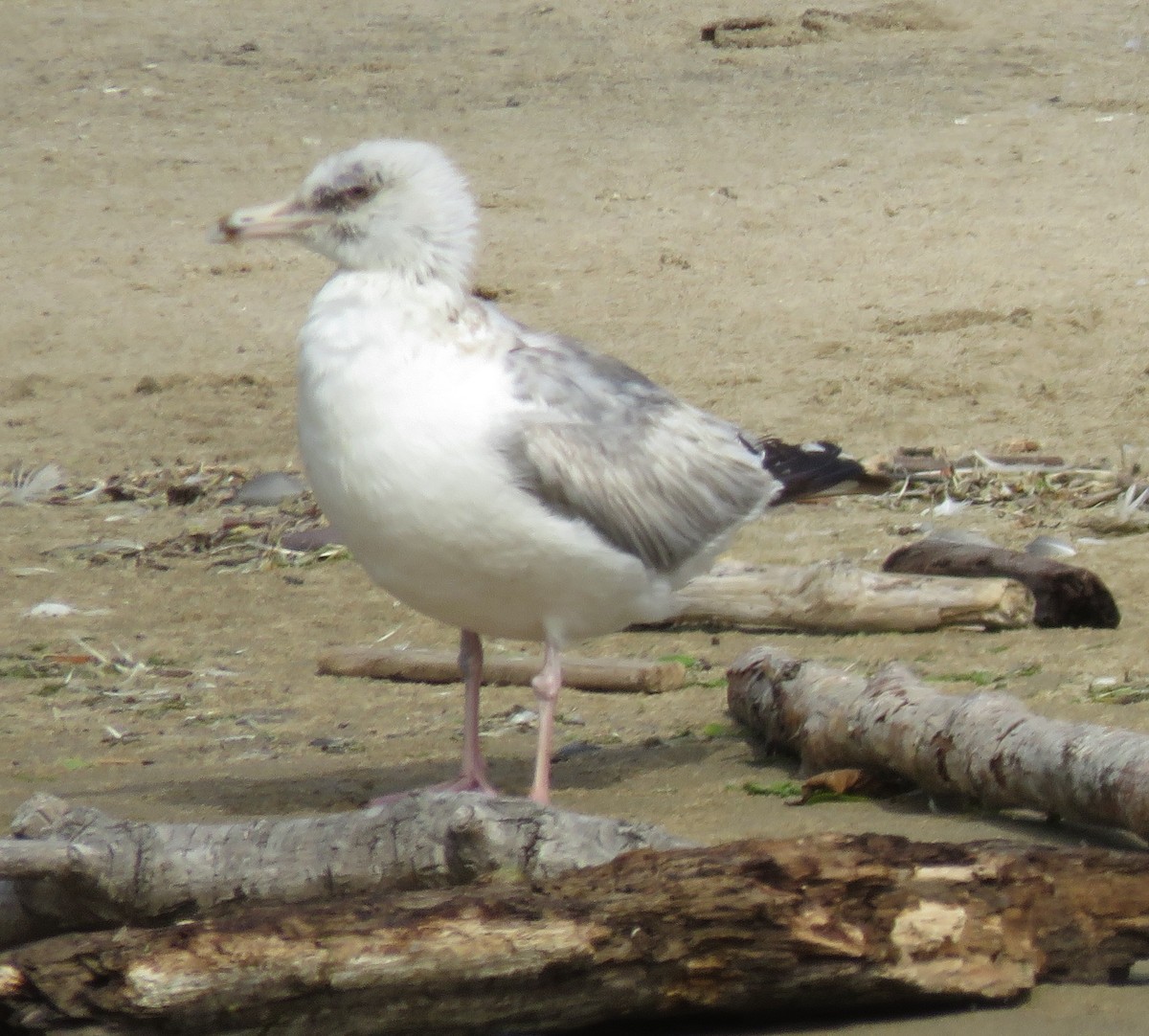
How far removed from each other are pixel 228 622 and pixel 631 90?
8190 mm

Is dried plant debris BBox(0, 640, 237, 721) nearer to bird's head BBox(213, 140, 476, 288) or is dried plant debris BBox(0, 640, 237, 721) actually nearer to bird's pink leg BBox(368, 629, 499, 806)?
bird's pink leg BBox(368, 629, 499, 806)

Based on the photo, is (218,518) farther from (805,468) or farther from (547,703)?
(547,703)

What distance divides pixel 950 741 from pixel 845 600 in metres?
2.05

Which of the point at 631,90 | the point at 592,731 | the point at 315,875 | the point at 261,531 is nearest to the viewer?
the point at 315,875

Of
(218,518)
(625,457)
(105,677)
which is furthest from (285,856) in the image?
(218,518)

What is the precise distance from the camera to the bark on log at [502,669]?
6145 mm

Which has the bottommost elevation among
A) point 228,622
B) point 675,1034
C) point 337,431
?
point 228,622

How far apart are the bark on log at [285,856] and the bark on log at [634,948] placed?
0.17 meters

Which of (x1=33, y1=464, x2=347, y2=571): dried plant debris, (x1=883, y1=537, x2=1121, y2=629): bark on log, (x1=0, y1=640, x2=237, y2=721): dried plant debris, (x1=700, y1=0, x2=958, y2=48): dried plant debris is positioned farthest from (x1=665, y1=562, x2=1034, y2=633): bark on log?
(x1=700, y1=0, x2=958, y2=48): dried plant debris

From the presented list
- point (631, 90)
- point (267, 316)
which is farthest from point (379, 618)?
point (631, 90)

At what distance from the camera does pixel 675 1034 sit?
10.8 feet

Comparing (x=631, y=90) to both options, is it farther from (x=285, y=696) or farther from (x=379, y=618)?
(x=285, y=696)

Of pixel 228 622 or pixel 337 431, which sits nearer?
pixel 337 431

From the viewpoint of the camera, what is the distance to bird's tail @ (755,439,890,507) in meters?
5.87
